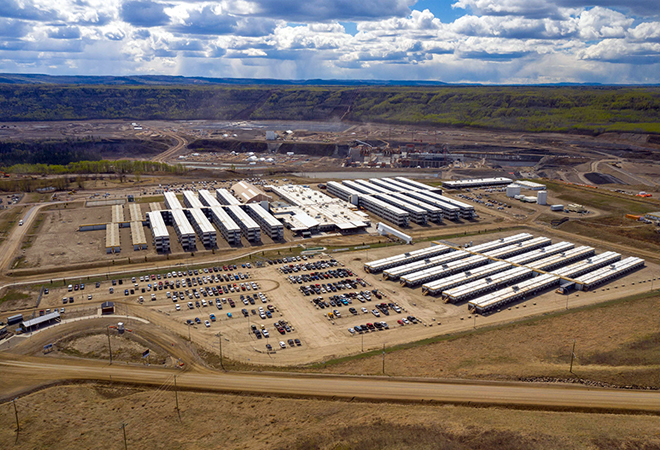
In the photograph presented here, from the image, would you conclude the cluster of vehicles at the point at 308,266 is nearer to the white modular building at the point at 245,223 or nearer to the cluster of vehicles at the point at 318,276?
the cluster of vehicles at the point at 318,276

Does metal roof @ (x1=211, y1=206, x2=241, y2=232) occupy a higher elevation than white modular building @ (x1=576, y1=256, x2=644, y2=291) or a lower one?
Result: higher

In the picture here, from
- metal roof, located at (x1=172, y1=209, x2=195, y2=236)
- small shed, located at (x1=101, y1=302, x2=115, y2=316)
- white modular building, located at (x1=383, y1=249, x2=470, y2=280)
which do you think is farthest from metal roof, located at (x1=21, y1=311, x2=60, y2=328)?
white modular building, located at (x1=383, y1=249, x2=470, y2=280)

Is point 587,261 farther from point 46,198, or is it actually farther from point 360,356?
point 46,198

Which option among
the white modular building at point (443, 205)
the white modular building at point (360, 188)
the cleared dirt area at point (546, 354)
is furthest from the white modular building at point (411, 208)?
the cleared dirt area at point (546, 354)

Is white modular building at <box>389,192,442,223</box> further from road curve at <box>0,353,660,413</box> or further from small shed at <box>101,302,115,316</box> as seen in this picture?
small shed at <box>101,302,115,316</box>

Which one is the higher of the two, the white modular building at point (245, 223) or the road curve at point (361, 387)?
the white modular building at point (245, 223)

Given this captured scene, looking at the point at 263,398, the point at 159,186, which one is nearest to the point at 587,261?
the point at 263,398

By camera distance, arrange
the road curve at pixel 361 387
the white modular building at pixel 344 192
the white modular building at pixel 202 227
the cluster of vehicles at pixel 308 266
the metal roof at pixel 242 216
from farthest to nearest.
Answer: the white modular building at pixel 344 192, the metal roof at pixel 242 216, the white modular building at pixel 202 227, the cluster of vehicles at pixel 308 266, the road curve at pixel 361 387
